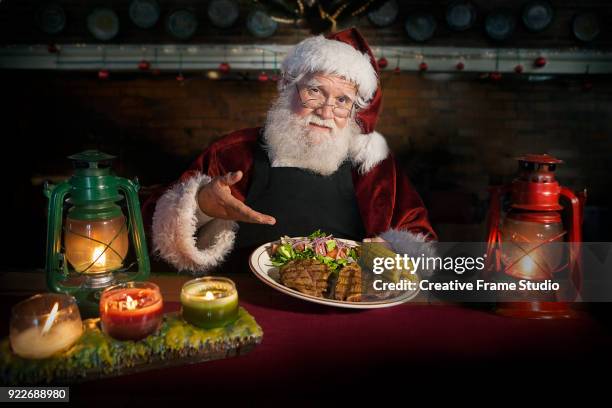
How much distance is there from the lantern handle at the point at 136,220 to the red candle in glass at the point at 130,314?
177mm

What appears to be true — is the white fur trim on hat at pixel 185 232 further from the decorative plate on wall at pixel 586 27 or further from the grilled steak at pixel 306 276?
the decorative plate on wall at pixel 586 27

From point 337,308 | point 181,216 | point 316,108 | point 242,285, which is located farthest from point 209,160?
point 337,308

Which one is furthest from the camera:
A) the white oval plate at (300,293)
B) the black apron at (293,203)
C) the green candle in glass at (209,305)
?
the black apron at (293,203)

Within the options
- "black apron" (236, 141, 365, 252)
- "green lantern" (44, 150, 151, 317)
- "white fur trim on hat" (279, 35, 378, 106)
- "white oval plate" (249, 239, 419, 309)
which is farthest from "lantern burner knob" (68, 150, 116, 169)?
"white fur trim on hat" (279, 35, 378, 106)

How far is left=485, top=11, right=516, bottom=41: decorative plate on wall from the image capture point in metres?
3.92

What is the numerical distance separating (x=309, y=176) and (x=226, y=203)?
463 mm

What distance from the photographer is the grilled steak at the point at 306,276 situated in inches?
39.8

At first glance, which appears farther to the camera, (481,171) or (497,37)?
(481,171)

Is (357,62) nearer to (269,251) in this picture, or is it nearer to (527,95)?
(269,251)

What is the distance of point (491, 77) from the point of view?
13.0ft

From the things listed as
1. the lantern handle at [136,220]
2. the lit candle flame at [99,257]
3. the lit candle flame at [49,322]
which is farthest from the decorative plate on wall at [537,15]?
the lit candle flame at [49,322]

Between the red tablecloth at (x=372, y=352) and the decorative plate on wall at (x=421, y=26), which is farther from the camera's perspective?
the decorative plate on wall at (x=421, y=26)

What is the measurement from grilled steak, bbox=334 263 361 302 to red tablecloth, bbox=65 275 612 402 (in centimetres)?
4

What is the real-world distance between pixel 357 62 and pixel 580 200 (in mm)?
888
